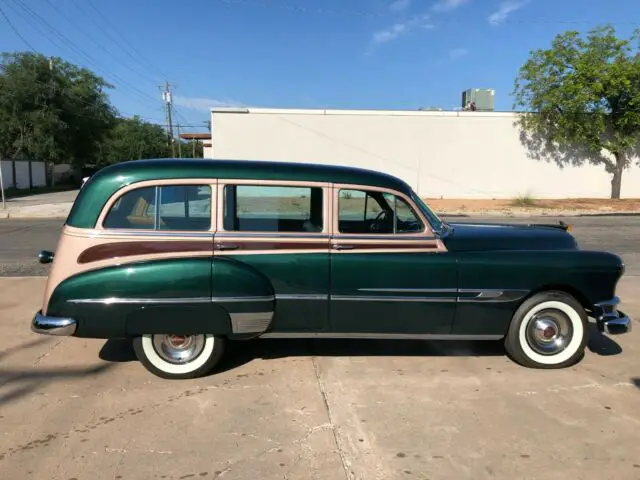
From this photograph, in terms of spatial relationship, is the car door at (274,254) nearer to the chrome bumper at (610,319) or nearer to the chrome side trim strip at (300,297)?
the chrome side trim strip at (300,297)

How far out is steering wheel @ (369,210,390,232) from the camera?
433 centimetres

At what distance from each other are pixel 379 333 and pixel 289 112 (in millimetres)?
22320

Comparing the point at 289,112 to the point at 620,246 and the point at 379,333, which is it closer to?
the point at 620,246

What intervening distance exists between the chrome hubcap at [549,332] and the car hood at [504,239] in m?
0.58

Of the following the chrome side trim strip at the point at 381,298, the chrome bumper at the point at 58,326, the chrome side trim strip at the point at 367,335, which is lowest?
the chrome side trim strip at the point at 367,335

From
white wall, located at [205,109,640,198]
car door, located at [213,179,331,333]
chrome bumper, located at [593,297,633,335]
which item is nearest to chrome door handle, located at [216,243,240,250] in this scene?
car door, located at [213,179,331,333]

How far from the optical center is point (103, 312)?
395cm

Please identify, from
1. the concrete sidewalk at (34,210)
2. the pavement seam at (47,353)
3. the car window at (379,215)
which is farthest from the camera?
the concrete sidewalk at (34,210)

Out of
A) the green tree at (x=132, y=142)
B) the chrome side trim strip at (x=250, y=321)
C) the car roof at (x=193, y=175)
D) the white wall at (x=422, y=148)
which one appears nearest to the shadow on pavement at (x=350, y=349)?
the chrome side trim strip at (x=250, y=321)

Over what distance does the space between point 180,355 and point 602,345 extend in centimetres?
402

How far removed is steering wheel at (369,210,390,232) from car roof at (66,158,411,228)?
0.75 feet

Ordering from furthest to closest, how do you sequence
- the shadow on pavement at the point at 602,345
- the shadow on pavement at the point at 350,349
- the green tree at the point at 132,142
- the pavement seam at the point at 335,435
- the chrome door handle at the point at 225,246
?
the green tree at the point at 132,142
the shadow on pavement at the point at 602,345
the shadow on pavement at the point at 350,349
the chrome door handle at the point at 225,246
the pavement seam at the point at 335,435

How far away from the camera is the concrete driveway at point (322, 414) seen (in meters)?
3.00

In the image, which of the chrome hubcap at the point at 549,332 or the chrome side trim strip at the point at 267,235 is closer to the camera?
the chrome side trim strip at the point at 267,235
